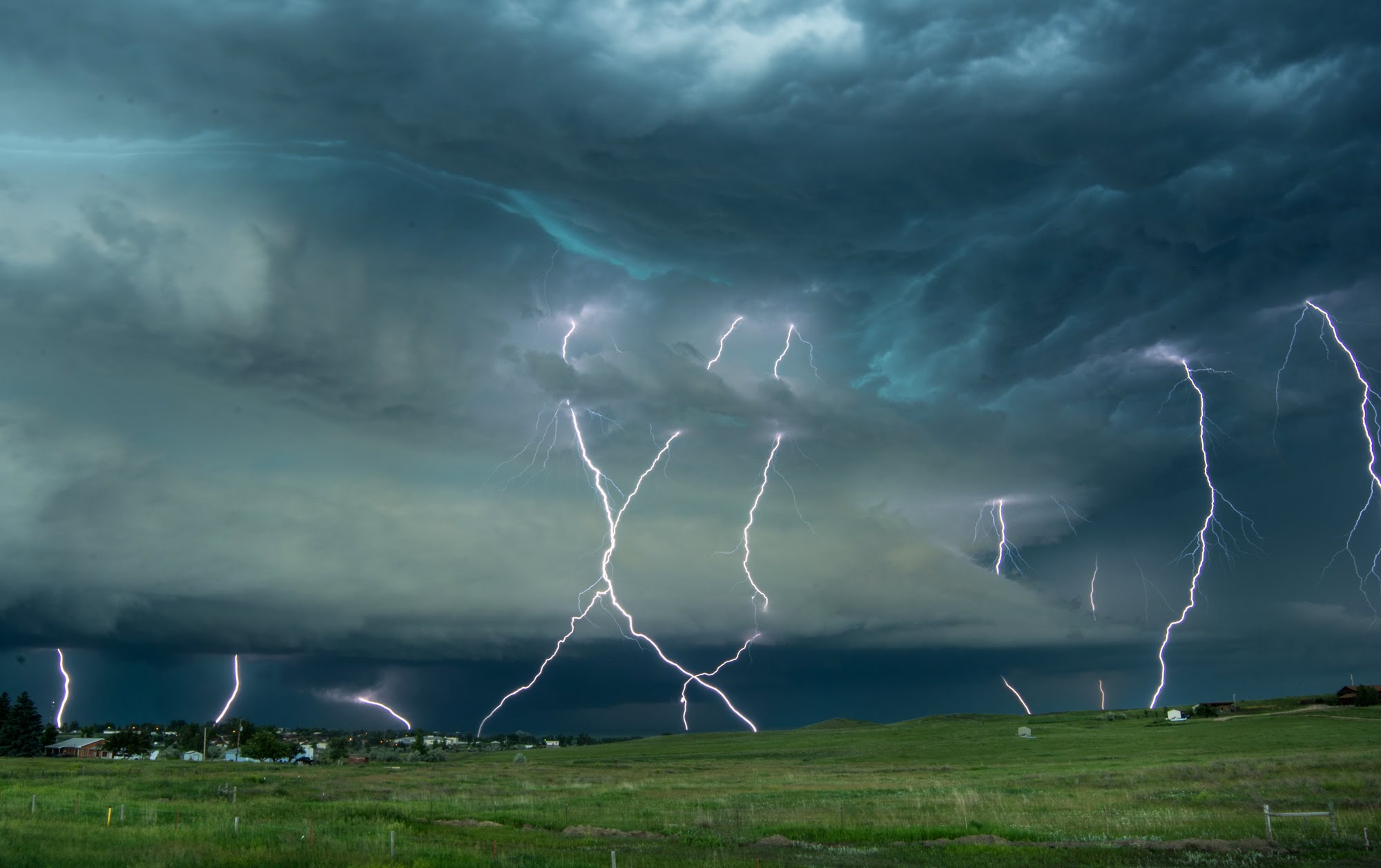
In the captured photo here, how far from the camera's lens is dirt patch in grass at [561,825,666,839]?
30938 mm

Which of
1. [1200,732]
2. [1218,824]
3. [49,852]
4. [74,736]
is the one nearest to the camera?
[49,852]

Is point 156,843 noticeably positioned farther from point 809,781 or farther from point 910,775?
point 910,775

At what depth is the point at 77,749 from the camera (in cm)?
12600

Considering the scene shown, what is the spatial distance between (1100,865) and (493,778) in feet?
182

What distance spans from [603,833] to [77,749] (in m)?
131

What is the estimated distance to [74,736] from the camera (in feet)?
465

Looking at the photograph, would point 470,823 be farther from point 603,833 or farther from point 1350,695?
point 1350,695

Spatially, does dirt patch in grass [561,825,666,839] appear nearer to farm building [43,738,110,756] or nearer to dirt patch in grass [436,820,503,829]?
dirt patch in grass [436,820,503,829]

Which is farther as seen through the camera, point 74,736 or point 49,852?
point 74,736

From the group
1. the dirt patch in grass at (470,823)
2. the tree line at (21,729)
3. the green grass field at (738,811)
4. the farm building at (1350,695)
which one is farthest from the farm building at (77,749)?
the farm building at (1350,695)

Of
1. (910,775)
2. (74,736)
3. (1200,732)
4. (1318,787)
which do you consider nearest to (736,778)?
(910,775)

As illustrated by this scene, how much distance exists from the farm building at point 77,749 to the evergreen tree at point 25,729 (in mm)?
5092

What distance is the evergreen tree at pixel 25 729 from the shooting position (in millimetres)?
111938

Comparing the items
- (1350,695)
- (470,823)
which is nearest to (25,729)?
(470,823)
